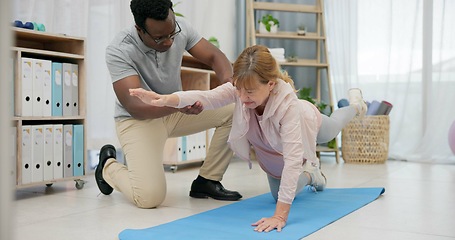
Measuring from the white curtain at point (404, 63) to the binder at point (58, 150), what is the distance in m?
2.66

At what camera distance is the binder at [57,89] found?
8.02 feet

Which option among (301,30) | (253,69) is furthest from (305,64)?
(253,69)

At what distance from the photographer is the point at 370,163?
3.90 meters

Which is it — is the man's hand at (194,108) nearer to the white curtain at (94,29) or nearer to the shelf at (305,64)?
the white curtain at (94,29)

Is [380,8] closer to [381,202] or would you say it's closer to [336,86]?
[336,86]

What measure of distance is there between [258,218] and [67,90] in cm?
126

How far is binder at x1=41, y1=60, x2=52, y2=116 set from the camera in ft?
7.83

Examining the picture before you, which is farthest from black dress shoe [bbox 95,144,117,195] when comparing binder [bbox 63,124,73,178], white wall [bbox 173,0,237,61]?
white wall [bbox 173,0,237,61]

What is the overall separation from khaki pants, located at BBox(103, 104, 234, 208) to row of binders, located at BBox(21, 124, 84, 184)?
0.29 metres

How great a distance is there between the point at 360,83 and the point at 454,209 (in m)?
2.40

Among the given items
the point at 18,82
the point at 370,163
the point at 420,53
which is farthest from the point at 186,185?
the point at 420,53

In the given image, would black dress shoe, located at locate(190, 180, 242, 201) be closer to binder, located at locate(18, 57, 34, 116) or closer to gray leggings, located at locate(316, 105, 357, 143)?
gray leggings, located at locate(316, 105, 357, 143)

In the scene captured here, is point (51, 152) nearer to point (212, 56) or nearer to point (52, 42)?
point (52, 42)

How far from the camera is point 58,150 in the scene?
2443mm
